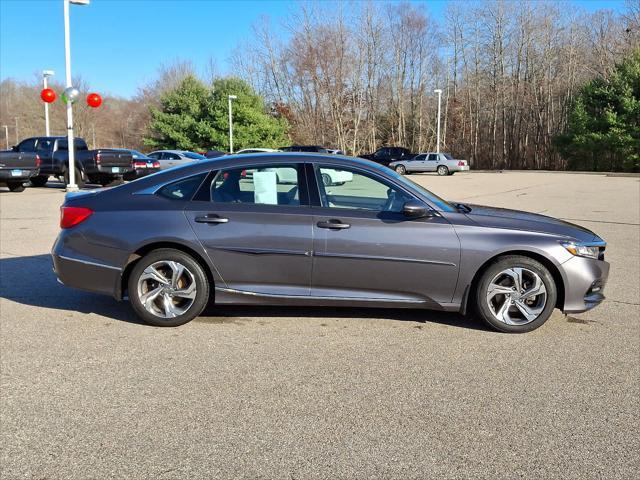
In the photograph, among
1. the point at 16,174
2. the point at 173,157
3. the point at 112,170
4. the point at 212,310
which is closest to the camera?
the point at 212,310

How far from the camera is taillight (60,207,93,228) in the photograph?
5082 millimetres

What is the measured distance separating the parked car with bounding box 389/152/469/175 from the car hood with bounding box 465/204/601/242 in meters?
34.3

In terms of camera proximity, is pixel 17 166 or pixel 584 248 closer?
pixel 584 248

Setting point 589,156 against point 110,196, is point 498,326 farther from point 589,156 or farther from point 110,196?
point 589,156

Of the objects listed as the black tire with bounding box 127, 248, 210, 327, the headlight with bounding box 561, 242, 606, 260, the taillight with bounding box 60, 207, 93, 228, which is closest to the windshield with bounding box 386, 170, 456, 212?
the headlight with bounding box 561, 242, 606, 260

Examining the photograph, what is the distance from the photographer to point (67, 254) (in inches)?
200

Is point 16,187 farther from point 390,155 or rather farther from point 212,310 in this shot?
point 390,155

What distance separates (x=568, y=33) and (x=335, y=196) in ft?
194

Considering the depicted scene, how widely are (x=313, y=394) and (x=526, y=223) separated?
103 inches

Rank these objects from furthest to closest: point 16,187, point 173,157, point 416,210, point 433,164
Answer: point 433,164 → point 173,157 → point 16,187 → point 416,210

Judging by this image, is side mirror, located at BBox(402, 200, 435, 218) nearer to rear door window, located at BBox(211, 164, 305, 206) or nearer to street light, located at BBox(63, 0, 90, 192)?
rear door window, located at BBox(211, 164, 305, 206)

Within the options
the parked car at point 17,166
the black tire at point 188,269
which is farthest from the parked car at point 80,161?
the black tire at point 188,269

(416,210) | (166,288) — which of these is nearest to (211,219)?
(166,288)

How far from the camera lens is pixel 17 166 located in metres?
18.7
